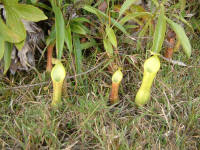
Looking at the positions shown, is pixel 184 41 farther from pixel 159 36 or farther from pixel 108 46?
pixel 108 46

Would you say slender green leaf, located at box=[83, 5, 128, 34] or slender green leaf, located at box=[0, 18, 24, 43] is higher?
slender green leaf, located at box=[83, 5, 128, 34]

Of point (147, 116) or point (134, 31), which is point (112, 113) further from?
point (134, 31)

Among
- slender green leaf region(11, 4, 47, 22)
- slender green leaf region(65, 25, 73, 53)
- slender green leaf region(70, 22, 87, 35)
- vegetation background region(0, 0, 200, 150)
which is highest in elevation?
slender green leaf region(11, 4, 47, 22)

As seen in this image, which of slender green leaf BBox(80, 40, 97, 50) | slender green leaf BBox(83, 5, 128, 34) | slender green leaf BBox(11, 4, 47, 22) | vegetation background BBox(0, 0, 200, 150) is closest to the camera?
vegetation background BBox(0, 0, 200, 150)

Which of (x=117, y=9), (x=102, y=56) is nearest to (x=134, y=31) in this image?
(x=117, y=9)

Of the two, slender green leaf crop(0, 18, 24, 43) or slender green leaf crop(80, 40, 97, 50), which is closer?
slender green leaf crop(0, 18, 24, 43)

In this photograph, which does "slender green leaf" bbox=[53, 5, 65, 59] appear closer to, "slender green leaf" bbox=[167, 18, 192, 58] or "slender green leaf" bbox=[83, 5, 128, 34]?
"slender green leaf" bbox=[83, 5, 128, 34]

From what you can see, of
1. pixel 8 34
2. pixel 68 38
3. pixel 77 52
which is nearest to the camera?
pixel 8 34

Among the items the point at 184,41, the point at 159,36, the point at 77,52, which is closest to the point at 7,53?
the point at 77,52

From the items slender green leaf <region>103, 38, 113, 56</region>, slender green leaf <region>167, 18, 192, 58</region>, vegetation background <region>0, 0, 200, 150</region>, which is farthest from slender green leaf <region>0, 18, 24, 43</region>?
slender green leaf <region>167, 18, 192, 58</region>
